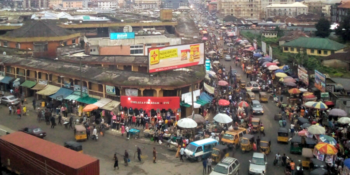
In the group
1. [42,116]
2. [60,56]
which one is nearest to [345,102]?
[42,116]

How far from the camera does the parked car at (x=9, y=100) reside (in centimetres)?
2906

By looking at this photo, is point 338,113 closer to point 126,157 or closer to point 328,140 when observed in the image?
point 328,140

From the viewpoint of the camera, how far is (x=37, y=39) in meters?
42.3

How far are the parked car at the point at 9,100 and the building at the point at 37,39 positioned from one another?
12.7 meters

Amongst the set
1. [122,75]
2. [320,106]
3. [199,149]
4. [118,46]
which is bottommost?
[199,149]

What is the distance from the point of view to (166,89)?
85.0 feet

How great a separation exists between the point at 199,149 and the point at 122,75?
9.82 metres

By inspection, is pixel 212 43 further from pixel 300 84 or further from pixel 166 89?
pixel 166 89

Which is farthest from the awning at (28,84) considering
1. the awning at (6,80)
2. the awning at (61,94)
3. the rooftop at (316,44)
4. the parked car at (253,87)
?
the rooftop at (316,44)

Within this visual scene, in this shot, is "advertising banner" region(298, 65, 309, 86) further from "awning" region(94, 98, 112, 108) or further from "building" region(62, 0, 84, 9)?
"building" region(62, 0, 84, 9)

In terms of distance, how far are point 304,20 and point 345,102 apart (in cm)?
6599

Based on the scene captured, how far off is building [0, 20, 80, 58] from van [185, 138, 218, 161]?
2713 centimetres

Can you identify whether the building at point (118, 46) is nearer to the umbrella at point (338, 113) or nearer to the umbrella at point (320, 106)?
the umbrella at point (320, 106)

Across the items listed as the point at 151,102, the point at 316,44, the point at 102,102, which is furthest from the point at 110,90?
the point at 316,44
